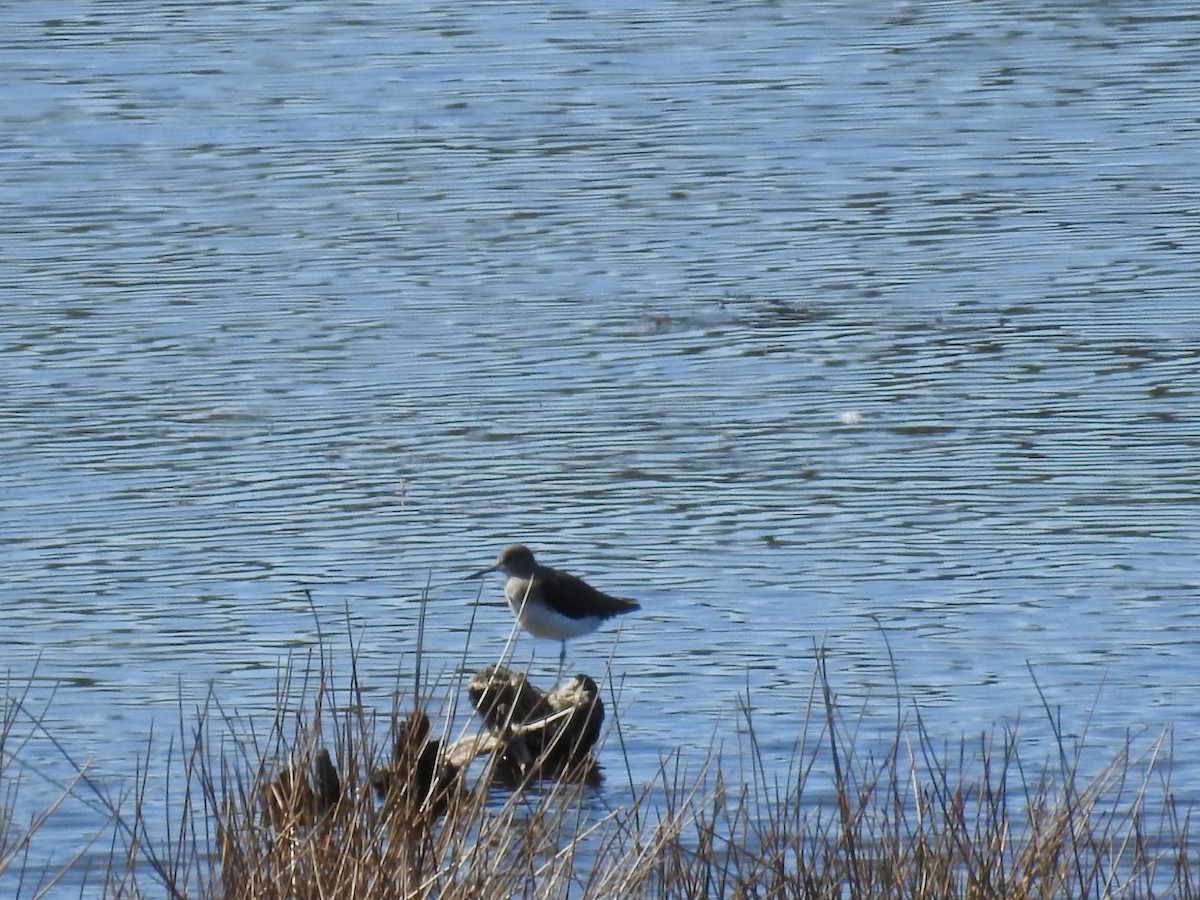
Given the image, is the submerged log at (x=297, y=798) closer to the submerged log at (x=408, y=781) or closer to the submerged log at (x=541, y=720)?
the submerged log at (x=408, y=781)

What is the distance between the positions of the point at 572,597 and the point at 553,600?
0.10m

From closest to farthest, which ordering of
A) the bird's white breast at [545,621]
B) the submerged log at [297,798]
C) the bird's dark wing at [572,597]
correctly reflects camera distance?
the submerged log at [297,798] < the bird's white breast at [545,621] < the bird's dark wing at [572,597]

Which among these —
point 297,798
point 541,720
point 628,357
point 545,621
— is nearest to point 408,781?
point 297,798

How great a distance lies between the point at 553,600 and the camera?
35.3 feet

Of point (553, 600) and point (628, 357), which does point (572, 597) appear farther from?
point (628, 357)

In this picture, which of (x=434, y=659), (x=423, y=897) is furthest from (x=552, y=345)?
(x=423, y=897)

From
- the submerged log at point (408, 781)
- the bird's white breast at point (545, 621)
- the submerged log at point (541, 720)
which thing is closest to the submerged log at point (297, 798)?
the submerged log at point (408, 781)

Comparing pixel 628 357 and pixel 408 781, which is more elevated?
pixel 408 781

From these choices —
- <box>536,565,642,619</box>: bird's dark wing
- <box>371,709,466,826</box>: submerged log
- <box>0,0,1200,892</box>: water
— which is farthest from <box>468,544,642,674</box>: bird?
<box>371,709,466,826</box>: submerged log

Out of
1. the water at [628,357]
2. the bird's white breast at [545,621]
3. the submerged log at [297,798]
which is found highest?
the submerged log at [297,798]

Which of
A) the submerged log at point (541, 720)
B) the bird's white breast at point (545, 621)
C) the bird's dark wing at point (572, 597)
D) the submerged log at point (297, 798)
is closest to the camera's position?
the submerged log at point (297, 798)

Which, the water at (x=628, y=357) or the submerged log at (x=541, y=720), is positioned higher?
the submerged log at (x=541, y=720)

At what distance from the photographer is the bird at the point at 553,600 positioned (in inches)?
420

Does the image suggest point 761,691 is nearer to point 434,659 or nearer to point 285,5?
point 434,659
